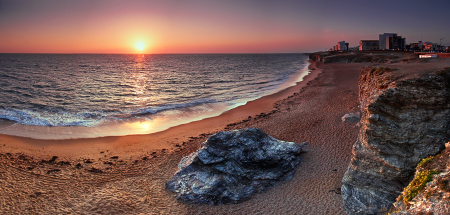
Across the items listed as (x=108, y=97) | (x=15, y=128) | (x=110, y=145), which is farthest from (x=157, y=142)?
(x=108, y=97)

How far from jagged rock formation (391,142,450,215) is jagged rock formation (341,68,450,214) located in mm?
1004

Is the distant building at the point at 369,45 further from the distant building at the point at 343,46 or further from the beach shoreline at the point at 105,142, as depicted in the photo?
the beach shoreline at the point at 105,142

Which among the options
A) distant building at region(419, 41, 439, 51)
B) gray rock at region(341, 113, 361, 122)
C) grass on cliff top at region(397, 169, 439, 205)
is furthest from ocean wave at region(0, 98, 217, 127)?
distant building at region(419, 41, 439, 51)

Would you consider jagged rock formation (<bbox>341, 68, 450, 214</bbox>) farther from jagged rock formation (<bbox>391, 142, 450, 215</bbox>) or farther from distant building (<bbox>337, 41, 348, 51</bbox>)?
distant building (<bbox>337, 41, 348, 51</bbox>)

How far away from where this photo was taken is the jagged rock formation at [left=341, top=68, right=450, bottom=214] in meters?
7.07

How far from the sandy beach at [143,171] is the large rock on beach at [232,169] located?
427 mm

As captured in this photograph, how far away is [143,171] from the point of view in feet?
41.6

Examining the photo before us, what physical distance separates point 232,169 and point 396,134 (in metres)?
6.28

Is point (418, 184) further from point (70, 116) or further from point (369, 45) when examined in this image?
point (369, 45)

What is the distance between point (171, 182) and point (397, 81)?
944cm

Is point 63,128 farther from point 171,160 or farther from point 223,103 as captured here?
point 223,103

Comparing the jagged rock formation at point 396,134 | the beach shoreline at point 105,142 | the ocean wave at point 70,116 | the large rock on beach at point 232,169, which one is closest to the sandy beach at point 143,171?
the beach shoreline at point 105,142

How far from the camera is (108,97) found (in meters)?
32.7

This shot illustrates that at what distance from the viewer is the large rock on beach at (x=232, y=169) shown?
10070 mm
